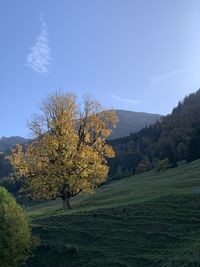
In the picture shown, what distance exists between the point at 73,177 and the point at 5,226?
834 inches

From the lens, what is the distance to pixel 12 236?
117ft

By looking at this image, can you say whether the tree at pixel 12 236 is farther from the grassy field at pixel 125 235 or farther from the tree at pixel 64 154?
the tree at pixel 64 154

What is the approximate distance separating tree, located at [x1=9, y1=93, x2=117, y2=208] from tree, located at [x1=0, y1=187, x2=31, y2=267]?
18.9 metres

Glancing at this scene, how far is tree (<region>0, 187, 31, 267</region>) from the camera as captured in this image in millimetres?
34938

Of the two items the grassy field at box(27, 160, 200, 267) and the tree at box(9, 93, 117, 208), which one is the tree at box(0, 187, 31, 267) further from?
the tree at box(9, 93, 117, 208)

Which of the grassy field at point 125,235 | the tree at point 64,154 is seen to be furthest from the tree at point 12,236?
the tree at point 64,154

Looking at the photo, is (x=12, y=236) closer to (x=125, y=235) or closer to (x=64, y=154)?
(x=125, y=235)

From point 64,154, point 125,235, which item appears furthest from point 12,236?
point 64,154

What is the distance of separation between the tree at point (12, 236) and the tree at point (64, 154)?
1887 centimetres

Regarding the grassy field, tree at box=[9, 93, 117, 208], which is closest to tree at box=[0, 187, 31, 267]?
the grassy field

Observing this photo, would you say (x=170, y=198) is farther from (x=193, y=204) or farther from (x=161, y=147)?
(x=161, y=147)

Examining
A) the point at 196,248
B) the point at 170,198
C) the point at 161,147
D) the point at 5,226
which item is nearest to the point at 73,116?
the point at 170,198

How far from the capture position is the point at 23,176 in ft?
194

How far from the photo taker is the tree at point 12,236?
3494 centimetres
